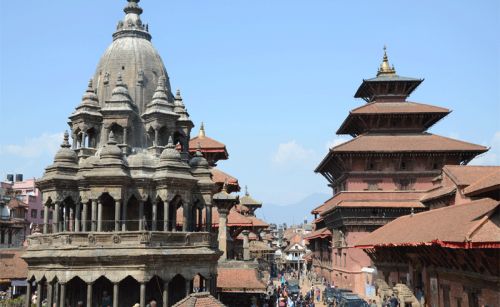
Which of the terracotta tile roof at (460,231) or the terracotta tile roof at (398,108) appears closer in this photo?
the terracotta tile roof at (460,231)

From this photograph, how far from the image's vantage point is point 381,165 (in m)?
50.6

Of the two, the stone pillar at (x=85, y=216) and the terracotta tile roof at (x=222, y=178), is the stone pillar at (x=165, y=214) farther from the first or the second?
the terracotta tile roof at (x=222, y=178)

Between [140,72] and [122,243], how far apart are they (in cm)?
1173

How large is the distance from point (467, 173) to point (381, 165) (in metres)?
17.6

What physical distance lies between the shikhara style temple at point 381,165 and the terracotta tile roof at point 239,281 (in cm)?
1216

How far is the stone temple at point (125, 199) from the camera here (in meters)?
27.0

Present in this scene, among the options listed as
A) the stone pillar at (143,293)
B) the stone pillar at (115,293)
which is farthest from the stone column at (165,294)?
the stone pillar at (115,293)

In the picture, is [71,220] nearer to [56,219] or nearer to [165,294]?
[56,219]

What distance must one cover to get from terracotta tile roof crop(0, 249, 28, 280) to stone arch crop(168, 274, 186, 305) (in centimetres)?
2502

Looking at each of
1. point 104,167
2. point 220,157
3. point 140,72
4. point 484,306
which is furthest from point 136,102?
point 484,306

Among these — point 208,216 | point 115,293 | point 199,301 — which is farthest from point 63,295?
point 199,301

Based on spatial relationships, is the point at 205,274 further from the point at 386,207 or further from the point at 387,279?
the point at 386,207

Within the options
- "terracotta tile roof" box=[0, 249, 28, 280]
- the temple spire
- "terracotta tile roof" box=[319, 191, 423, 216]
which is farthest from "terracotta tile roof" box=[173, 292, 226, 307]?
the temple spire

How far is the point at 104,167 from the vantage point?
28750 millimetres
